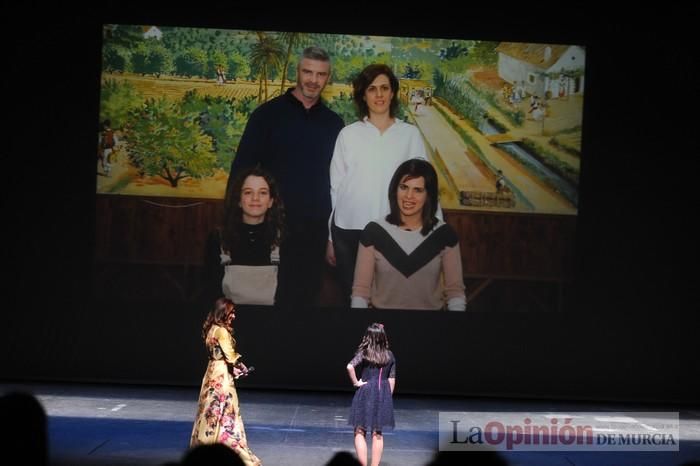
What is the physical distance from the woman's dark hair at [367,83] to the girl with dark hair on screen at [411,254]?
0.75 m

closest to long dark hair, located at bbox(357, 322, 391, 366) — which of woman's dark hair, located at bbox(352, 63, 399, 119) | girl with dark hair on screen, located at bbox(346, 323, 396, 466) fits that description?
girl with dark hair on screen, located at bbox(346, 323, 396, 466)

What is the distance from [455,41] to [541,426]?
4.41 metres

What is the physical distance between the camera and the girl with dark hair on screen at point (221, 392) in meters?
7.16

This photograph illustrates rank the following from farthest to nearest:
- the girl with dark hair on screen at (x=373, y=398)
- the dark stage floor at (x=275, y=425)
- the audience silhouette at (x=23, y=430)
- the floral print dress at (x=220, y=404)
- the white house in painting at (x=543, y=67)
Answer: the white house in painting at (x=543, y=67) < the dark stage floor at (x=275, y=425) < the girl with dark hair on screen at (x=373, y=398) < the floral print dress at (x=220, y=404) < the audience silhouette at (x=23, y=430)

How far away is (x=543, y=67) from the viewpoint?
11289 millimetres

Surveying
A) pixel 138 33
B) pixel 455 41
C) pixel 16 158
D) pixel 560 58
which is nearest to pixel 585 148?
pixel 560 58

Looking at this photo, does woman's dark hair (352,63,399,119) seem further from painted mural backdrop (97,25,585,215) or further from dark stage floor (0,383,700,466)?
dark stage floor (0,383,700,466)

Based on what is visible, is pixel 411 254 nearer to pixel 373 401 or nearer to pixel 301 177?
pixel 301 177

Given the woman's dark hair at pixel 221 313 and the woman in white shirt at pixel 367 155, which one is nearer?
the woman's dark hair at pixel 221 313

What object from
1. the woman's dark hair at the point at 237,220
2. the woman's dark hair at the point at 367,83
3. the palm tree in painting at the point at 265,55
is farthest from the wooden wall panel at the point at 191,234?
the palm tree in painting at the point at 265,55

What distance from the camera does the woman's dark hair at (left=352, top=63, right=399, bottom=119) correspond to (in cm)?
1112

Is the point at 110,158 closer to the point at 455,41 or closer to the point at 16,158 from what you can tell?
the point at 16,158

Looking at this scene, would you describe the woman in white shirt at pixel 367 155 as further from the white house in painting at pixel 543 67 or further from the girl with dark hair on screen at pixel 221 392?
the girl with dark hair on screen at pixel 221 392

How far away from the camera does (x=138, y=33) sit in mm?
11148
